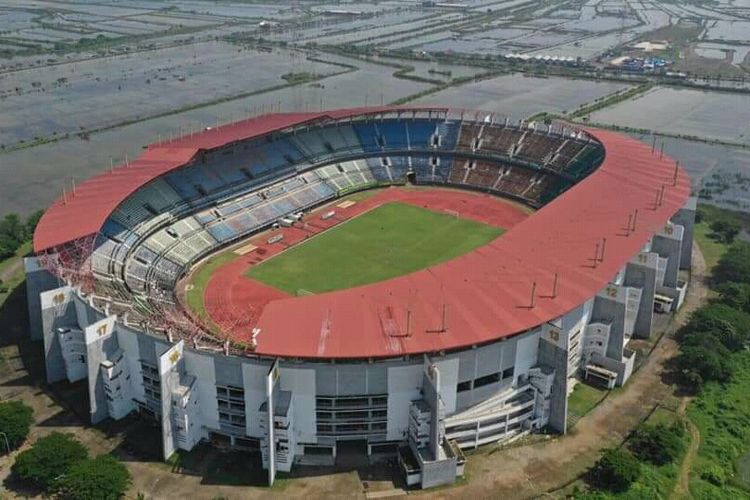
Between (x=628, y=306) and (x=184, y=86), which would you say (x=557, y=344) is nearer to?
(x=628, y=306)

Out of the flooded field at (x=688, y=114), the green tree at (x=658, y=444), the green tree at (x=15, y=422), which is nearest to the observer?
the green tree at (x=658, y=444)

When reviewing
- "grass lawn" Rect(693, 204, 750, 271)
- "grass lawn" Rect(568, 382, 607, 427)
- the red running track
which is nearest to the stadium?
the red running track

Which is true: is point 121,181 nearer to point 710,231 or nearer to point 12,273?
point 12,273

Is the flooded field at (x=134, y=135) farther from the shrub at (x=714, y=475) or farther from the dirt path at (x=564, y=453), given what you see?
the shrub at (x=714, y=475)

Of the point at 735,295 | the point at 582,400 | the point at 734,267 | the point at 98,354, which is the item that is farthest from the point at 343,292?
the point at 734,267

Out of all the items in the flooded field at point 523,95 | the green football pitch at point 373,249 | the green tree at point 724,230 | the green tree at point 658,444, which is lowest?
the green tree at point 658,444

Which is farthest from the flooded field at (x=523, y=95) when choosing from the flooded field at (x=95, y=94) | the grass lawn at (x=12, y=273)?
the grass lawn at (x=12, y=273)

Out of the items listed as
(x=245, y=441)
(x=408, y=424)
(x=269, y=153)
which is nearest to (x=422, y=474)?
(x=408, y=424)
